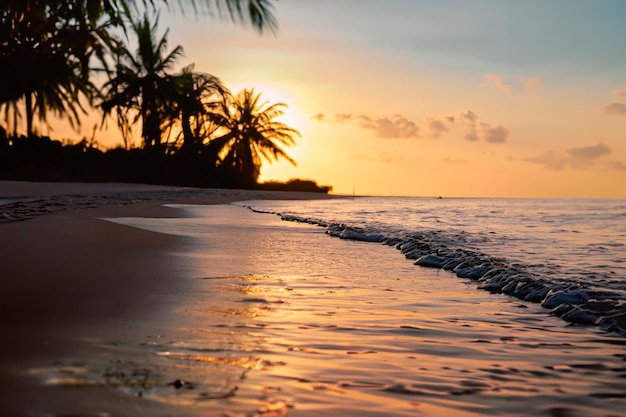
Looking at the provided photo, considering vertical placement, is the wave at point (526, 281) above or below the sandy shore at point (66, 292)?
above

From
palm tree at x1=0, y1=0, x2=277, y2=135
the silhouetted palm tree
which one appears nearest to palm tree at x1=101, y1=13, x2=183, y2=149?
the silhouetted palm tree

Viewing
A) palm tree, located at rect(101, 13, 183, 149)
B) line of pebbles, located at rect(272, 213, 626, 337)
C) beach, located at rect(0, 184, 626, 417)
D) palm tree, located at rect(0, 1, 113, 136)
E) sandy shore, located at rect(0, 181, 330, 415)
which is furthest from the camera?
palm tree, located at rect(101, 13, 183, 149)

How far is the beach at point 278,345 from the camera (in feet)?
6.21

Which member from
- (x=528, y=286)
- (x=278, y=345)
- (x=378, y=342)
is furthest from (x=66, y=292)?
(x=528, y=286)

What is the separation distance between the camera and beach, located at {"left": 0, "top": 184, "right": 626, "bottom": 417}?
1.89 m

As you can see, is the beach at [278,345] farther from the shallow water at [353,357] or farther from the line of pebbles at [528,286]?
the line of pebbles at [528,286]

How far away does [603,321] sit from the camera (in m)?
3.37

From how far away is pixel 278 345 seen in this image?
2549mm

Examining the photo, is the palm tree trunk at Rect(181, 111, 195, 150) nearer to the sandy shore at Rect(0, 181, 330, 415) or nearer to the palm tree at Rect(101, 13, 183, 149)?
the palm tree at Rect(101, 13, 183, 149)

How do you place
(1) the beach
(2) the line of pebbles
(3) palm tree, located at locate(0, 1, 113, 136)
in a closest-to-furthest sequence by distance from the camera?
(1) the beach
(2) the line of pebbles
(3) palm tree, located at locate(0, 1, 113, 136)

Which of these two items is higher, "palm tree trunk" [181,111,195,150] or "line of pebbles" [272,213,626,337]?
"palm tree trunk" [181,111,195,150]

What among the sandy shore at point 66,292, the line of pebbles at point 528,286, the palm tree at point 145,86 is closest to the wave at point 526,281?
the line of pebbles at point 528,286

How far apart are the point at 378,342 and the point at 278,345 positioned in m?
0.40

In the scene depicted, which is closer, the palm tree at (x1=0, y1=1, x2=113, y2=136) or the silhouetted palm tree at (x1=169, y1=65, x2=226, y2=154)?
the palm tree at (x1=0, y1=1, x2=113, y2=136)
